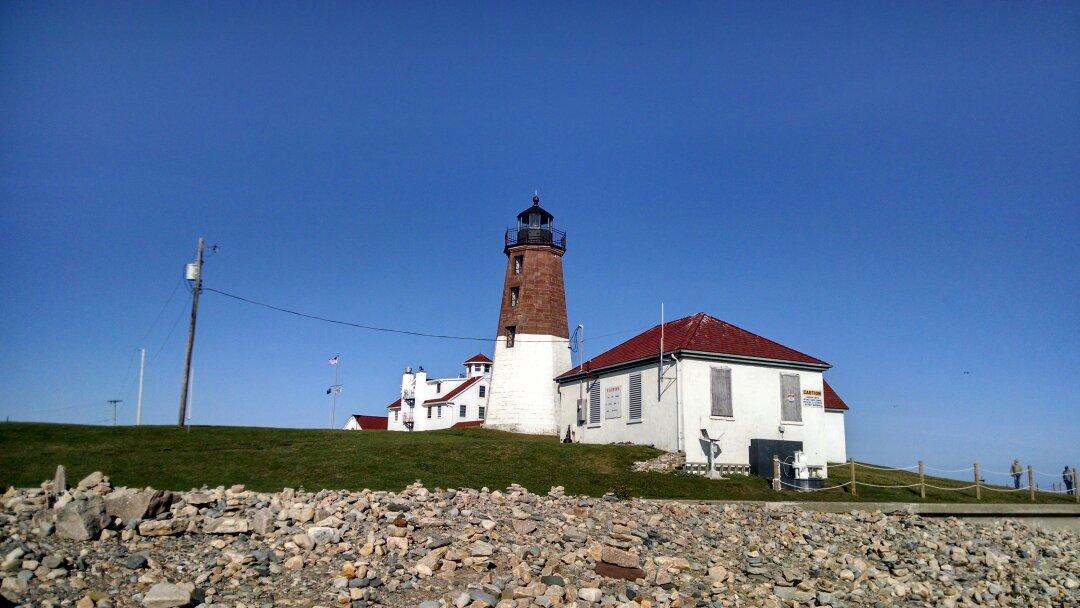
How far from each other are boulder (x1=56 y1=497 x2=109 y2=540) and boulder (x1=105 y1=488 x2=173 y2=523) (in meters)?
0.34

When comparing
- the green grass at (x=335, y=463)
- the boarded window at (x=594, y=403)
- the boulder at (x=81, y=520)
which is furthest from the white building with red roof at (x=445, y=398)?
the boulder at (x=81, y=520)

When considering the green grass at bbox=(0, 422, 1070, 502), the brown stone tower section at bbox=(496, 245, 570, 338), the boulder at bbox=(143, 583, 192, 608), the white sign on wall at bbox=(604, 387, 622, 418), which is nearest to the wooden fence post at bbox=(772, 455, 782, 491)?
the green grass at bbox=(0, 422, 1070, 502)

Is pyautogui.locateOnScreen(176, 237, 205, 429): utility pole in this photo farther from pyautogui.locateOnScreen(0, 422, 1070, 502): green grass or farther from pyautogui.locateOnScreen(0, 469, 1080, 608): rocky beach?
pyautogui.locateOnScreen(0, 469, 1080, 608): rocky beach

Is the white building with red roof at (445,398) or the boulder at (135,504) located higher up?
the white building with red roof at (445,398)

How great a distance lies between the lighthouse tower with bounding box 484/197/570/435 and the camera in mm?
40406

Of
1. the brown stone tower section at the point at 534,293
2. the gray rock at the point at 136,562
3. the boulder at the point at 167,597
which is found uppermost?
the brown stone tower section at the point at 534,293

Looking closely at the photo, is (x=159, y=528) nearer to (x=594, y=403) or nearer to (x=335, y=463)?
(x=335, y=463)

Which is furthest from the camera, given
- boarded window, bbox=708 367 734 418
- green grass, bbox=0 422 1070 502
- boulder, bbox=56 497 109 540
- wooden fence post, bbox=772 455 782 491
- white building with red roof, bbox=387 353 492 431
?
white building with red roof, bbox=387 353 492 431

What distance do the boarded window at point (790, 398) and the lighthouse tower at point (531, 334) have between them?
45.8ft

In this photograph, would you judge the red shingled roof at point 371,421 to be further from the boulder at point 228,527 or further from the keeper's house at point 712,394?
the boulder at point 228,527

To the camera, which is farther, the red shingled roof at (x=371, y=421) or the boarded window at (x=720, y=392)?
the red shingled roof at (x=371, y=421)

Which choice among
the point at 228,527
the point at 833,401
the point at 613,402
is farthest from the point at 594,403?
the point at 228,527

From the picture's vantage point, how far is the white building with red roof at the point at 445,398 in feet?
201

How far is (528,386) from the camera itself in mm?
40531
